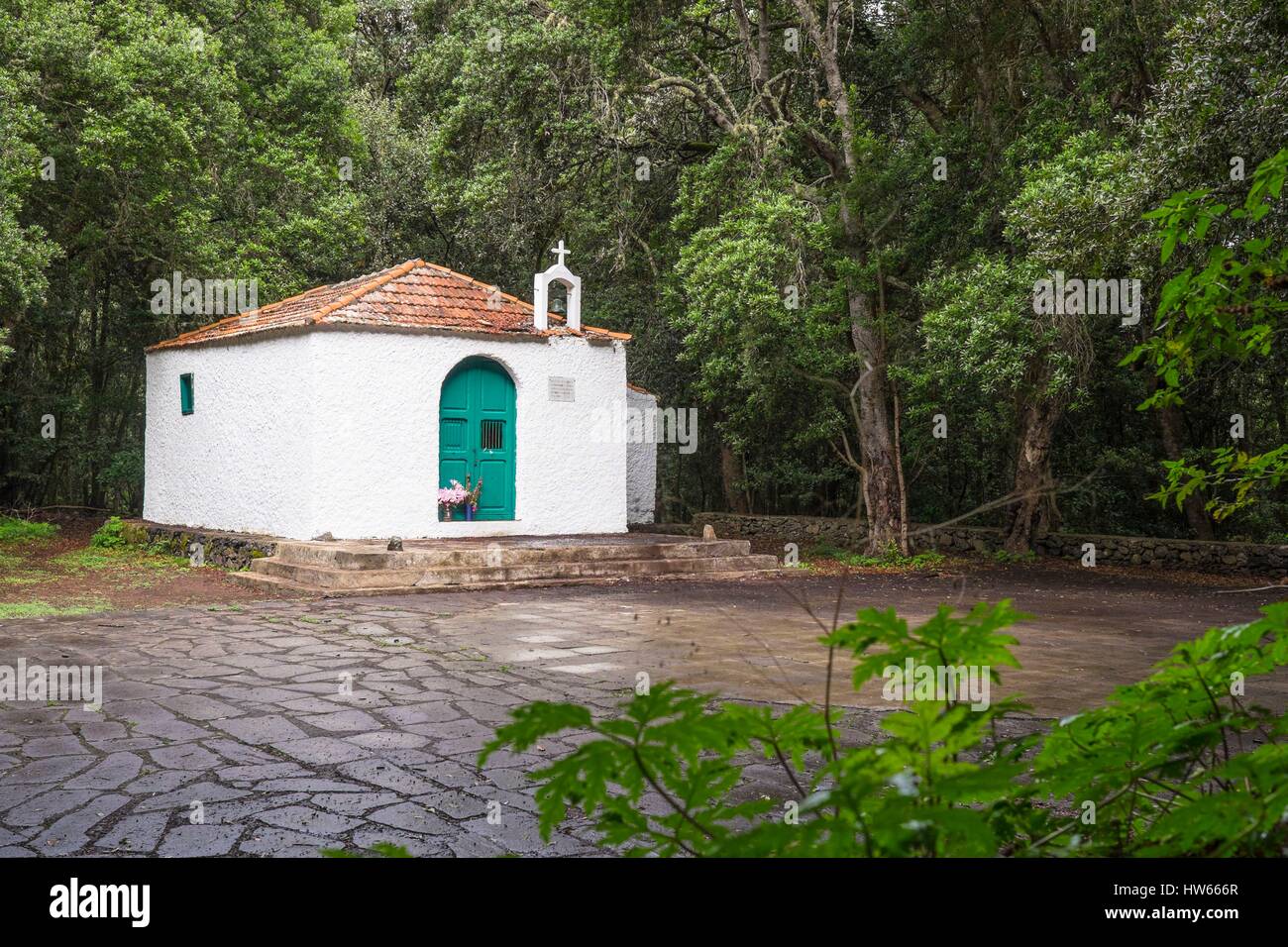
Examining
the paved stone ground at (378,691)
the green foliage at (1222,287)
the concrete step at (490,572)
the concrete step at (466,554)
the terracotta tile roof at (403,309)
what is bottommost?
the paved stone ground at (378,691)

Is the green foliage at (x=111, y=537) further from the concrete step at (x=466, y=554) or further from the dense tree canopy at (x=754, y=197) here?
the concrete step at (x=466, y=554)

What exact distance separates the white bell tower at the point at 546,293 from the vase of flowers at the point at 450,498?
9.16 ft

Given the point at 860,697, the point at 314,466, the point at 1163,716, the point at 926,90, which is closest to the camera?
the point at 1163,716

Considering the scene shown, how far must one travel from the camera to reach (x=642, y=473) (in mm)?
20875

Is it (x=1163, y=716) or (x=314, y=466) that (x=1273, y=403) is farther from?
(x=1163, y=716)

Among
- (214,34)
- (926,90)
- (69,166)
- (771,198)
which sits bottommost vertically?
(771,198)

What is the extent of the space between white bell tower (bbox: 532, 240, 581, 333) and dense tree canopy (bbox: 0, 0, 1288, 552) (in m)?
1.49

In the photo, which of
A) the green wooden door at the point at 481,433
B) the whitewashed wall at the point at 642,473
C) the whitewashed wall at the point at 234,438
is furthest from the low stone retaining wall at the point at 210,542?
the whitewashed wall at the point at 642,473

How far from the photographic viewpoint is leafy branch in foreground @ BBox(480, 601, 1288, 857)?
1.33m

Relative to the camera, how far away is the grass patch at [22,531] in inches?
728

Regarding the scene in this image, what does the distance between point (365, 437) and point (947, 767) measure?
1435cm

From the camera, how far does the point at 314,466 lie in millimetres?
14750

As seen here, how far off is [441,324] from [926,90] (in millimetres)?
9855
